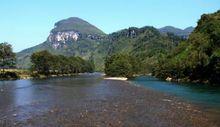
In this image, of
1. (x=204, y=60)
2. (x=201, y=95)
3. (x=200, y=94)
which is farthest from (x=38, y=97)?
(x=204, y=60)

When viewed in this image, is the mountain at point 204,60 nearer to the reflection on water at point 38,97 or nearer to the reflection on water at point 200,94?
the reflection on water at point 200,94

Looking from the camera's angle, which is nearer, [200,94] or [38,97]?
[38,97]

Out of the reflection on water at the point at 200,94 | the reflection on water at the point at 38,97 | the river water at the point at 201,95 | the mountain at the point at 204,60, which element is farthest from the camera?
the mountain at the point at 204,60

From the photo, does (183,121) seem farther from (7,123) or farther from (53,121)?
(7,123)

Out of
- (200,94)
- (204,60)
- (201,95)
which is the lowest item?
(201,95)

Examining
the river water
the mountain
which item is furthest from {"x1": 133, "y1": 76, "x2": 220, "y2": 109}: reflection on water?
the mountain

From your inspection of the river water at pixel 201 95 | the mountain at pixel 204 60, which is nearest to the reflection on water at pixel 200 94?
the river water at pixel 201 95

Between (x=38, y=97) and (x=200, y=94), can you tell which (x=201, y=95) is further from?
(x=38, y=97)

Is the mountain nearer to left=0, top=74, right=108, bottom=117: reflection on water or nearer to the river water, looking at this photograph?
the river water

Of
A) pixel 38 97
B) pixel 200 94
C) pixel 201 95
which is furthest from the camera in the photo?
pixel 200 94

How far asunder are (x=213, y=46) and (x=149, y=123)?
11665 cm

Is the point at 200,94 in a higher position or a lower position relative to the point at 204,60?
lower

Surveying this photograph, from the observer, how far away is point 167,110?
65.8 metres

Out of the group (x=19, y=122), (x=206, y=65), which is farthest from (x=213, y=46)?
(x=19, y=122)
